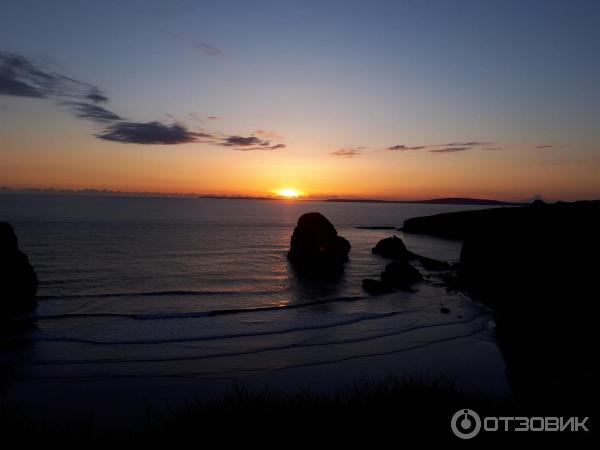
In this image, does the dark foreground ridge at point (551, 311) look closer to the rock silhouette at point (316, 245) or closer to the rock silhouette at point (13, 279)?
the rock silhouette at point (316, 245)

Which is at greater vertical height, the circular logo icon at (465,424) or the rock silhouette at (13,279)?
the circular logo icon at (465,424)

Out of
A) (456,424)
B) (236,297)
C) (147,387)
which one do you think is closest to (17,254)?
(236,297)

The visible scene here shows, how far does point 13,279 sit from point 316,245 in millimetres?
33221

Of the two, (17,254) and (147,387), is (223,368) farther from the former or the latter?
(17,254)

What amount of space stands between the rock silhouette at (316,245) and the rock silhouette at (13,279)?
28478mm

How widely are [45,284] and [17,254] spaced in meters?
4.11

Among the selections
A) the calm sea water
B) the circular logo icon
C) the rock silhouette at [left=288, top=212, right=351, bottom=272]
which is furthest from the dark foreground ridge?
the rock silhouette at [left=288, top=212, right=351, bottom=272]

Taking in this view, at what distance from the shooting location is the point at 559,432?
7.12 m

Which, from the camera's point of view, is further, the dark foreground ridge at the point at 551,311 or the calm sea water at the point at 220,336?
the calm sea water at the point at 220,336

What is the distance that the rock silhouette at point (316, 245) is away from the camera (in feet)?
167

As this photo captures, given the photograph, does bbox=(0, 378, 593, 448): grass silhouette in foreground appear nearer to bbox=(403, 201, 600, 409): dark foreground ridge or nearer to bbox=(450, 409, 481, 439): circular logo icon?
bbox=(450, 409, 481, 439): circular logo icon

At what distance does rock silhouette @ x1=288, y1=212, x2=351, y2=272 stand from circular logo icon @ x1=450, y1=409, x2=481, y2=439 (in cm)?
4160

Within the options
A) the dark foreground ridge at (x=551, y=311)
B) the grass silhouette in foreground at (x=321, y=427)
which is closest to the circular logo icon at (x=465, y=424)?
the grass silhouette in foreground at (x=321, y=427)

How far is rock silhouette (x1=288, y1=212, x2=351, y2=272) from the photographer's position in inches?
2004
